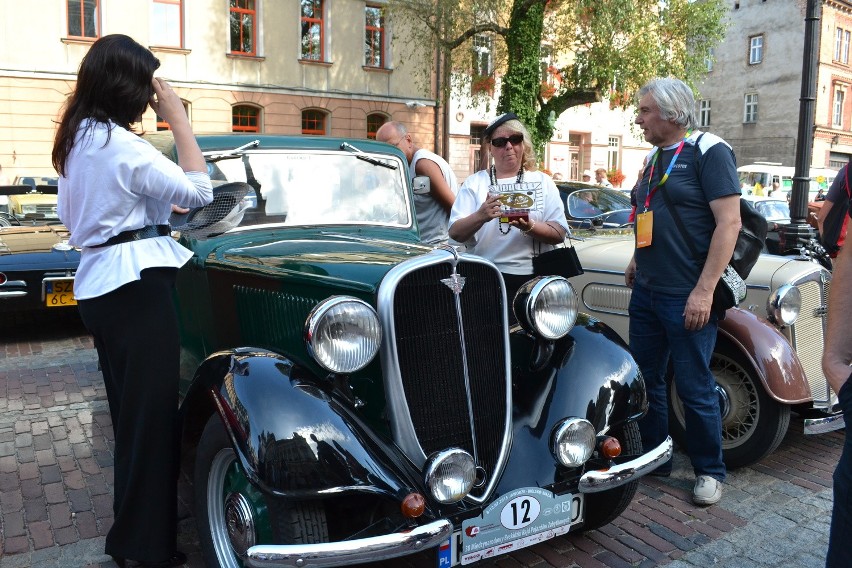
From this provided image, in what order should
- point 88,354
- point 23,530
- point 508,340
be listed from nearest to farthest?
point 508,340 < point 23,530 < point 88,354

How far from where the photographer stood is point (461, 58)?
20938mm

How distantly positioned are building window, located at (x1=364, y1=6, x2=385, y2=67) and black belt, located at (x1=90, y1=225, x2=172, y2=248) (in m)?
21.3

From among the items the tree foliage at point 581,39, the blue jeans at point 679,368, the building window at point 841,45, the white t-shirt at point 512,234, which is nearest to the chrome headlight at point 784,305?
the blue jeans at point 679,368

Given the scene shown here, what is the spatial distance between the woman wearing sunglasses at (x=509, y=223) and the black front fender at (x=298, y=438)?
156 cm

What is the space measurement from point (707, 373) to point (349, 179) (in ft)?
6.94

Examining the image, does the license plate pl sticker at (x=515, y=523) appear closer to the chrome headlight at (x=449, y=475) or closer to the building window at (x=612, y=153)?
the chrome headlight at (x=449, y=475)

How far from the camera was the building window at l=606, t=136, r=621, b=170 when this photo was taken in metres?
31.0

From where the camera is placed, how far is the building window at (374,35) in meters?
23.1

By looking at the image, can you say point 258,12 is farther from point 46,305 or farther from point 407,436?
point 407,436

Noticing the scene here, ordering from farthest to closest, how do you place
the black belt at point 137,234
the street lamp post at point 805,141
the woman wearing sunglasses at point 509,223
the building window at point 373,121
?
1. the building window at point 373,121
2. the street lamp post at point 805,141
3. the woman wearing sunglasses at point 509,223
4. the black belt at point 137,234

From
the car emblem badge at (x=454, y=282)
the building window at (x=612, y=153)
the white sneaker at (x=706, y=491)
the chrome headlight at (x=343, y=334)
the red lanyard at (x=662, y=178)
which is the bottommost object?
the white sneaker at (x=706, y=491)

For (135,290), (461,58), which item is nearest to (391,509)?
(135,290)

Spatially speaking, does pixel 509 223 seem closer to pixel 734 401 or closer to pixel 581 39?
pixel 734 401

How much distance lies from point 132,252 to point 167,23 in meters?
19.3
